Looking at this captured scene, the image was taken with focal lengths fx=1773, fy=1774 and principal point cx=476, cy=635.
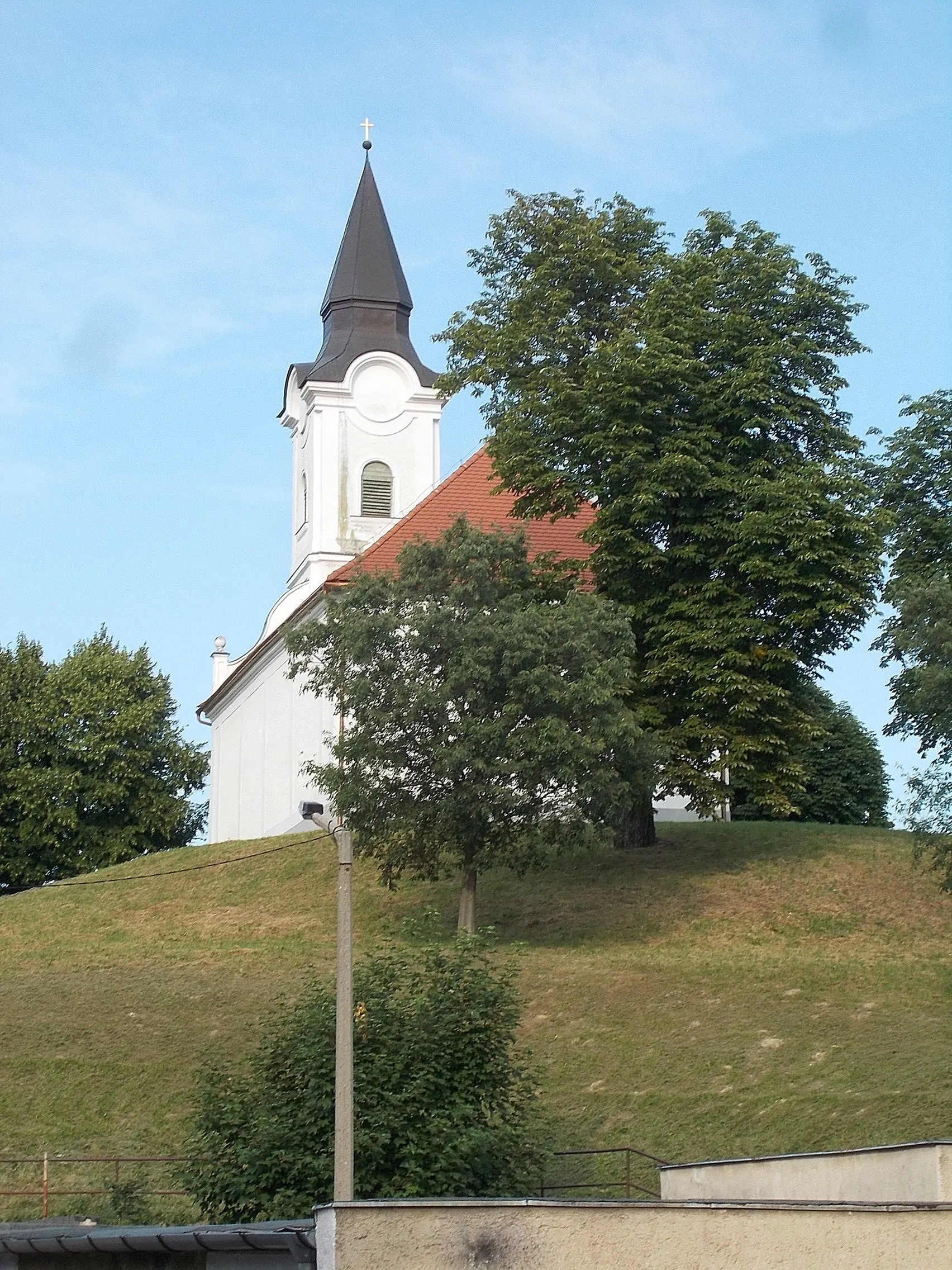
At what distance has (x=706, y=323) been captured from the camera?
40281 millimetres

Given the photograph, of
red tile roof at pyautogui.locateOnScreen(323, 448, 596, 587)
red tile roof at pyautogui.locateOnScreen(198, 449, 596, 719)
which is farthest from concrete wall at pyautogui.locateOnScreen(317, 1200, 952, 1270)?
red tile roof at pyautogui.locateOnScreen(323, 448, 596, 587)

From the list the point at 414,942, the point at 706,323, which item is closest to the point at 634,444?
the point at 706,323

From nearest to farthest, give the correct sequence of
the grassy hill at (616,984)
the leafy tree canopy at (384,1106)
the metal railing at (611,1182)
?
the leafy tree canopy at (384,1106)
the metal railing at (611,1182)
the grassy hill at (616,984)

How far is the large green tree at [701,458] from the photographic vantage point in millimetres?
37844

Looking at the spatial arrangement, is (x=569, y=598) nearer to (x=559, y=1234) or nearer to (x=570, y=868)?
(x=570, y=868)

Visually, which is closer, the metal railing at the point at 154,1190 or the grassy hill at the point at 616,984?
the metal railing at the point at 154,1190

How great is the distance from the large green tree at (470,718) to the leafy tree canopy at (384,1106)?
11717 mm

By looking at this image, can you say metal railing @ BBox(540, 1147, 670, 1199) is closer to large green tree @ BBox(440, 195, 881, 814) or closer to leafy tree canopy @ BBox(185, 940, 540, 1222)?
leafy tree canopy @ BBox(185, 940, 540, 1222)

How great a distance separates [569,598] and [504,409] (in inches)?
291

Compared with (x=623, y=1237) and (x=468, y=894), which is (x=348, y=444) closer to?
(x=468, y=894)

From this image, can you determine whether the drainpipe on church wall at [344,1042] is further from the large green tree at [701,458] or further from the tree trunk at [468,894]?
the large green tree at [701,458]

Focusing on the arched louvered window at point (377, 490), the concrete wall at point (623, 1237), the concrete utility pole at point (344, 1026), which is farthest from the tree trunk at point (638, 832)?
the concrete wall at point (623, 1237)

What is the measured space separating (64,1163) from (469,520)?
24.8 m

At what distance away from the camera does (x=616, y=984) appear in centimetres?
3130
